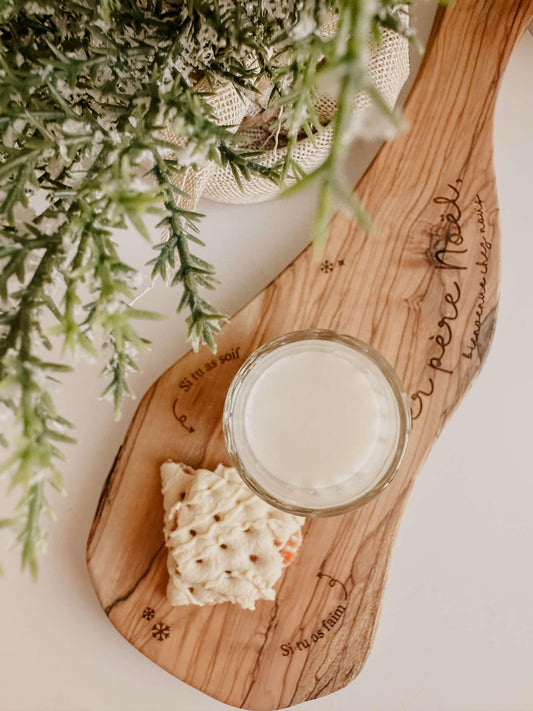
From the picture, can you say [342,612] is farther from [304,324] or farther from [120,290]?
[120,290]

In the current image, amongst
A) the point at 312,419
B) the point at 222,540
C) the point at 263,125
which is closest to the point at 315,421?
the point at 312,419

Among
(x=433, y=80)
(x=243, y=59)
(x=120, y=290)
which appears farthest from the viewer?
(x=433, y=80)

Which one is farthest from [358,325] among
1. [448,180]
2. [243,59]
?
[243,59]

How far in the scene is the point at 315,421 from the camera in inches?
23.5

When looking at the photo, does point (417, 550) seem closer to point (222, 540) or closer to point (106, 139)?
point (222, 540)

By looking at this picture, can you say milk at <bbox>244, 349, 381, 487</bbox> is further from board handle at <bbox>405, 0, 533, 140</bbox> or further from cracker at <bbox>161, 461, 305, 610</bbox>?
board handle at <bbox>405, 0, 533, 140</bbox>

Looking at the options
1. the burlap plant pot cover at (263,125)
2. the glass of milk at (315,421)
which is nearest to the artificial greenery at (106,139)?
the burlap plant pot cover at (263,125)

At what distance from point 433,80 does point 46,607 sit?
2.22 ft

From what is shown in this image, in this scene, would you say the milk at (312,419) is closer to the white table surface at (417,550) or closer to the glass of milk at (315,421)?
the glass of milk at (315,421)

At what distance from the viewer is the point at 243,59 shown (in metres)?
0.44

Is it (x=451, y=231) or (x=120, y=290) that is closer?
(x=120, y=290)

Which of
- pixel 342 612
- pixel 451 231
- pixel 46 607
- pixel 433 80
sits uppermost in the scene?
pixel 433 80

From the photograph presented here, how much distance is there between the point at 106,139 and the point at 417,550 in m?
0.55

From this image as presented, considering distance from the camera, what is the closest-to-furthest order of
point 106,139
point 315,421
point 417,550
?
point 106,139 < point 315,421 < point 417,550
